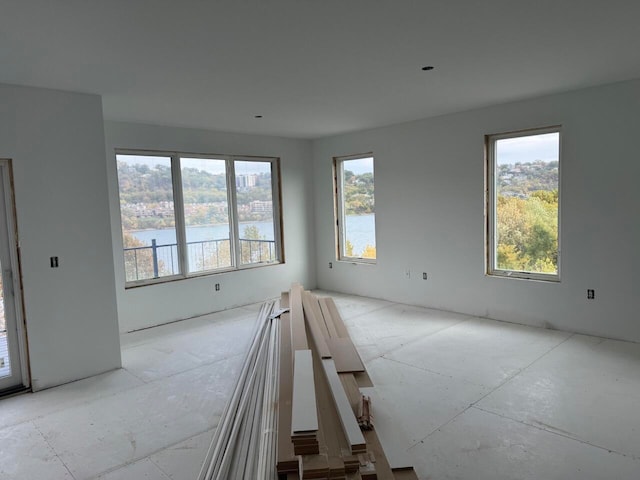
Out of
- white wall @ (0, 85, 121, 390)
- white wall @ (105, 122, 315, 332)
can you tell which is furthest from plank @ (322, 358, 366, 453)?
white wall @ (105, 122, 315, 332)

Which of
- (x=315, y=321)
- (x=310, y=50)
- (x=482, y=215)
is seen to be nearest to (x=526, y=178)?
(x=482, y=215)

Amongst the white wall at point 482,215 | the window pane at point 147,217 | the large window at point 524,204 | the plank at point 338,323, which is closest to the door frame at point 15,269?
the window pane at point 147,217

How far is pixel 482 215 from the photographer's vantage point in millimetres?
5301

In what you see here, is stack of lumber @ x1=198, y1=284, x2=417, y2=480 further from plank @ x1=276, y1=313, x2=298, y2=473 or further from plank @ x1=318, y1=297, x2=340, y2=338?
plank @ x1=318, y1=297, x2=340, y2=338

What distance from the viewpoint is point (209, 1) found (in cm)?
222

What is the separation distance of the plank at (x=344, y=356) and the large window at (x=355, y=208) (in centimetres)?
290

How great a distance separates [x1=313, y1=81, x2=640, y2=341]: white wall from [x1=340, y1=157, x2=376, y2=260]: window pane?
215mm

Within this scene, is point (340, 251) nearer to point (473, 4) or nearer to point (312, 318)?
point (312, 318)

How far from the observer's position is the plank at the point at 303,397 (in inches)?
83.0

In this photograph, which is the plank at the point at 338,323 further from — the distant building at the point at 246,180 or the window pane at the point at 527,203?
the distant building at the point at 246,180

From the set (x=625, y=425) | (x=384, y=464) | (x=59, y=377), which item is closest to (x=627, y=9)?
(x=625, y=425)

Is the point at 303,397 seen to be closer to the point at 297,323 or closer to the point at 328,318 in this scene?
the point at 297,323

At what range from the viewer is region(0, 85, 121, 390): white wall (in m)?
3.62

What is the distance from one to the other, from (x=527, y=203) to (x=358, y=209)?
261cm
